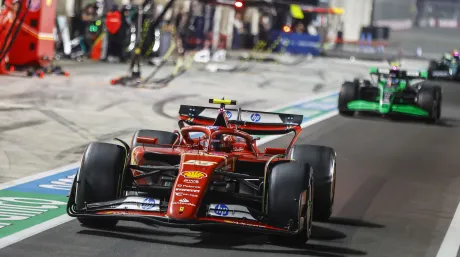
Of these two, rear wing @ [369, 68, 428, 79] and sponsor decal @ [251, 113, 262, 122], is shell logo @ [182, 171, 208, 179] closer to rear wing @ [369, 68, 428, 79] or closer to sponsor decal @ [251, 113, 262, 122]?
sponsor decal @ [251, 113, 262, 122]

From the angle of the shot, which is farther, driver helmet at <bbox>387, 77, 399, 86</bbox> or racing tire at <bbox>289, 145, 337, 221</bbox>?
driver helmet at <bbox>387, 77, 399, 86</bbox>

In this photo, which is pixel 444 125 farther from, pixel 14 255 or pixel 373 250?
pixel 14 255

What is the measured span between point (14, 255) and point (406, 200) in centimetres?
543

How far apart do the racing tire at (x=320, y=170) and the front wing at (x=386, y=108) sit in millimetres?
12493

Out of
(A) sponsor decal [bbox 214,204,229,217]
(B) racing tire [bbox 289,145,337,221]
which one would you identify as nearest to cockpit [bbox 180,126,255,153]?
(B) racing tire [bbox 289,145,337,221]

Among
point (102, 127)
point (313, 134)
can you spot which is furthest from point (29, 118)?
point (313, 134)

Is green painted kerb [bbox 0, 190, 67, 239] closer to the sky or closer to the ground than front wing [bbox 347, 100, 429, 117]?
closer to the sky

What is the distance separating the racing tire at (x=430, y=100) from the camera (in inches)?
887

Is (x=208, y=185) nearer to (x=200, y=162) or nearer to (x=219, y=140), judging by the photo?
(x=200, y=162)

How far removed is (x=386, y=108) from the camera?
2288cm

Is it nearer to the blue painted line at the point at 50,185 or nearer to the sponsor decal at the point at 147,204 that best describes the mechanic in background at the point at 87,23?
the blue painted line at the point at 50,185

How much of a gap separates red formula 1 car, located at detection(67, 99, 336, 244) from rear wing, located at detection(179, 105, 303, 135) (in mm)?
655

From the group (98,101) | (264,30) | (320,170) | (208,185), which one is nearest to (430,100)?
(98,101)

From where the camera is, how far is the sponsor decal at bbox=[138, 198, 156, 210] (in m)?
9.11
